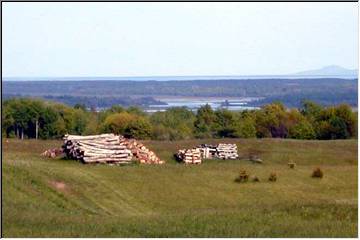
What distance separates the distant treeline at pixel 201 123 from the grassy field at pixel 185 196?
9432 millimetres

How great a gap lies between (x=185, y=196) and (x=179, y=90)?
5597cm

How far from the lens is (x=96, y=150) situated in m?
32.6

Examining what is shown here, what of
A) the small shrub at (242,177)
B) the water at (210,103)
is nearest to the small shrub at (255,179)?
the small shrub at (242,177)

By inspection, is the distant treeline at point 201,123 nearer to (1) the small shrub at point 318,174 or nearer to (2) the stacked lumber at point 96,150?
(2) the stacked lumber at point 96,150

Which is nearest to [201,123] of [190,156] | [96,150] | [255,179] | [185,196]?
[190,156]

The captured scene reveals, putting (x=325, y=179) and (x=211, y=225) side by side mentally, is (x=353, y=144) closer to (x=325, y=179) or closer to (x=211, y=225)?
(x=325, y=179)

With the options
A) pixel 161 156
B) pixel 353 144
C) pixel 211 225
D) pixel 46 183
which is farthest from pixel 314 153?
pixel 211 225

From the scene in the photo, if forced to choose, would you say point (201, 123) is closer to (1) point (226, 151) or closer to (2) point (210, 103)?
(2) point (210, 103)

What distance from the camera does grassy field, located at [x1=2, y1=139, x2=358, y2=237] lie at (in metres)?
13.1

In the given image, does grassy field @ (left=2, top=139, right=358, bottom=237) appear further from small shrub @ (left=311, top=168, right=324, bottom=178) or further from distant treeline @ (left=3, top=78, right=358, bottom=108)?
distant treeline @ (left=3, top=78, right=358, bottom=108)

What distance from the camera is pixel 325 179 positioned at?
101ft

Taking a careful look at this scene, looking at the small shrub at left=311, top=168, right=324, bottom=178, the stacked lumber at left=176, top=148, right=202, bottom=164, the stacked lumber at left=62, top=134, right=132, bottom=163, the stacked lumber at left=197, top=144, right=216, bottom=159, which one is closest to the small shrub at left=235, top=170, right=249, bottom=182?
the small shrub at left=311, top=168, right=324, bottom=178

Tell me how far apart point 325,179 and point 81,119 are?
90.8 feet

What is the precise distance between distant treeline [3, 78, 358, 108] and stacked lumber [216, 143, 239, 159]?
1798 centimetres
